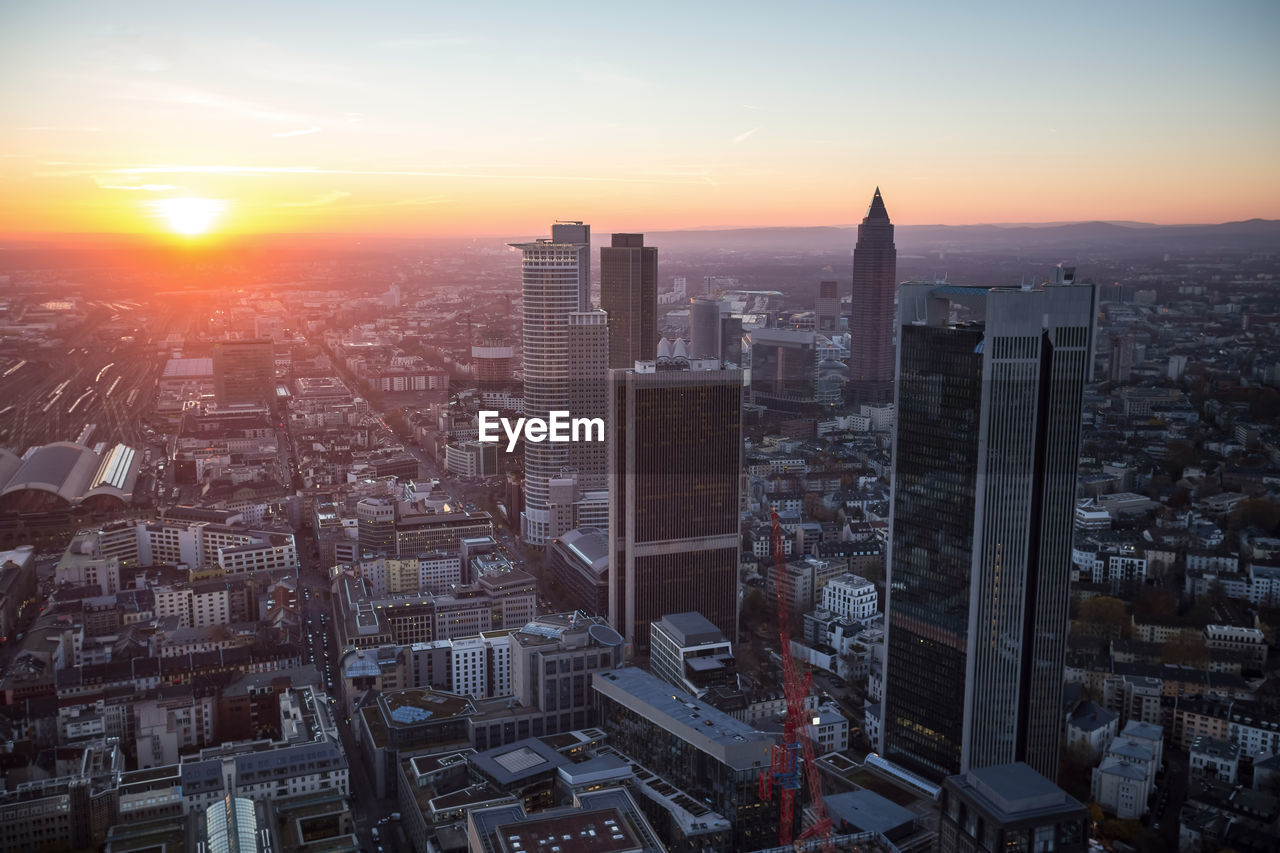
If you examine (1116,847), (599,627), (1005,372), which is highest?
(1005,372)

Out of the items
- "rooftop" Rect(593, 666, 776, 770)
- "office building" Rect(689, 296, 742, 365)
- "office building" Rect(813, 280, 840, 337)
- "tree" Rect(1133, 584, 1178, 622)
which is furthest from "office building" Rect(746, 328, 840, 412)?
"rooftop" Rect(593, 666, 776, 770)

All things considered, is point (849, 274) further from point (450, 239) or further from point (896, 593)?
point (896, 593)

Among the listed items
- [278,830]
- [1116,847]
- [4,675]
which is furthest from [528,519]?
[1116,847]

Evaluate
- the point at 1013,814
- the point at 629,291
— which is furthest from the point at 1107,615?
the point at 629,291

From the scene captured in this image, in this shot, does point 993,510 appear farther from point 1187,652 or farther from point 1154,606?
point 1154,606

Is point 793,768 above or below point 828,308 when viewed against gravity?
below

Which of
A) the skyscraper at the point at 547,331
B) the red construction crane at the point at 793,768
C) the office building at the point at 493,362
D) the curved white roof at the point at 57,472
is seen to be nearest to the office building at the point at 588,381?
the skyscraper at the point at 547,331
